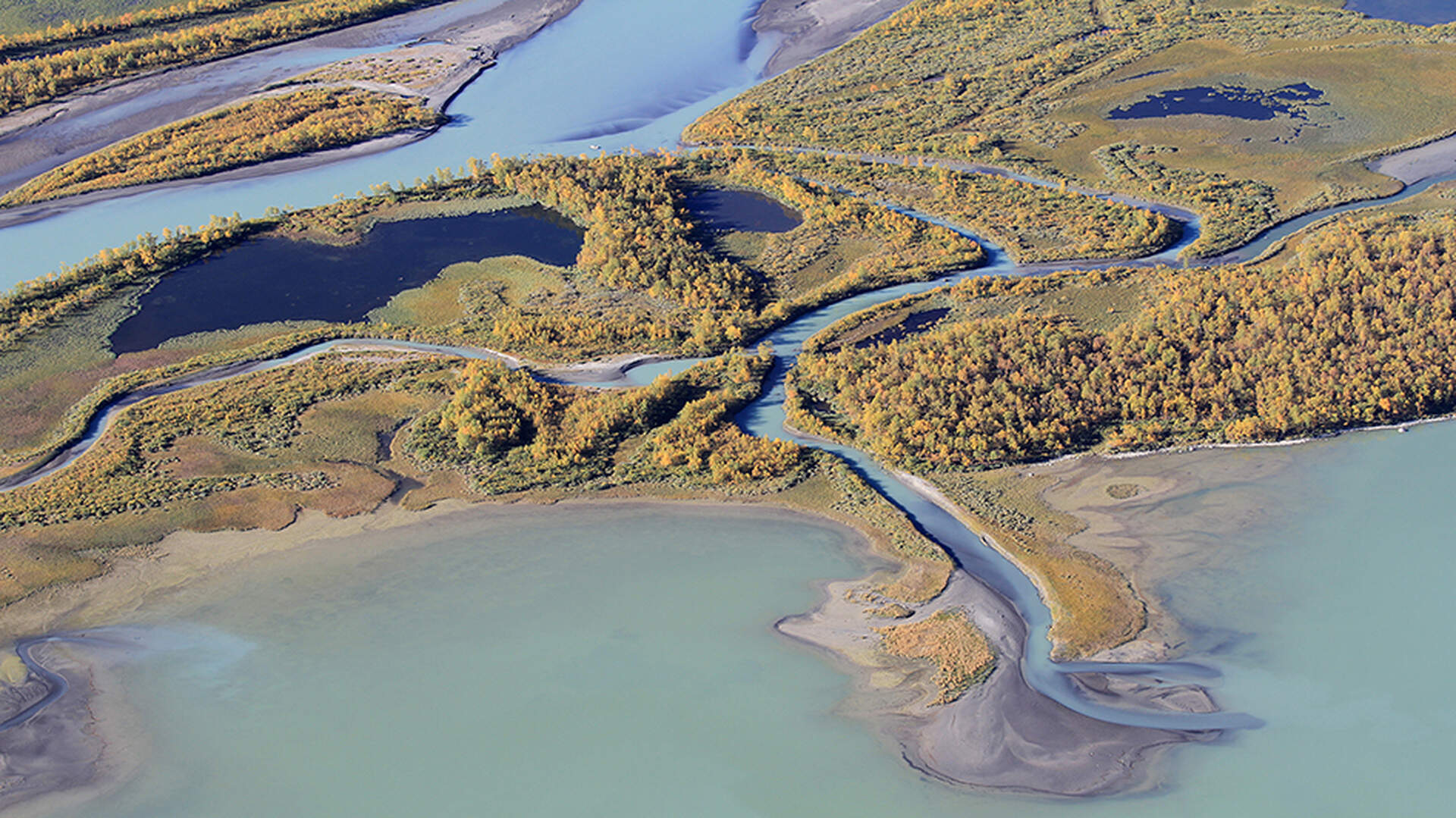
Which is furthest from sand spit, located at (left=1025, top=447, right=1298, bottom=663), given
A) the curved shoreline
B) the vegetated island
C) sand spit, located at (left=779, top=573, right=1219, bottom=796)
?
the vegetated island

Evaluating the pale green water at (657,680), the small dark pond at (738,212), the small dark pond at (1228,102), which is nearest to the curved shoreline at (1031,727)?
the pale green water at (657,680)

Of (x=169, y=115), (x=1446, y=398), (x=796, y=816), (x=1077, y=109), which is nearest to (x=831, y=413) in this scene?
(x=796, y=816)

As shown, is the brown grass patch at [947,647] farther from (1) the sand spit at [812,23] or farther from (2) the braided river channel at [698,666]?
(1) the sand spit at [812,23]

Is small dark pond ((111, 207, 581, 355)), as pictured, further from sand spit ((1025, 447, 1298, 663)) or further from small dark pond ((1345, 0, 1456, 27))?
small dark pond ((1345, 0, 1456, 27))

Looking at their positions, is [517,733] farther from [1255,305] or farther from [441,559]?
[1255,305]

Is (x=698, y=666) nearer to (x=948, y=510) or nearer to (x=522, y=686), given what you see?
(x=522, y=686)

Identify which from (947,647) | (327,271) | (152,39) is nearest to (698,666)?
(947,647)

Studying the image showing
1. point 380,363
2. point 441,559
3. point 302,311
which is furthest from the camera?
point 302,311

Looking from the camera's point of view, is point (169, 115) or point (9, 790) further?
point (169, 115)
